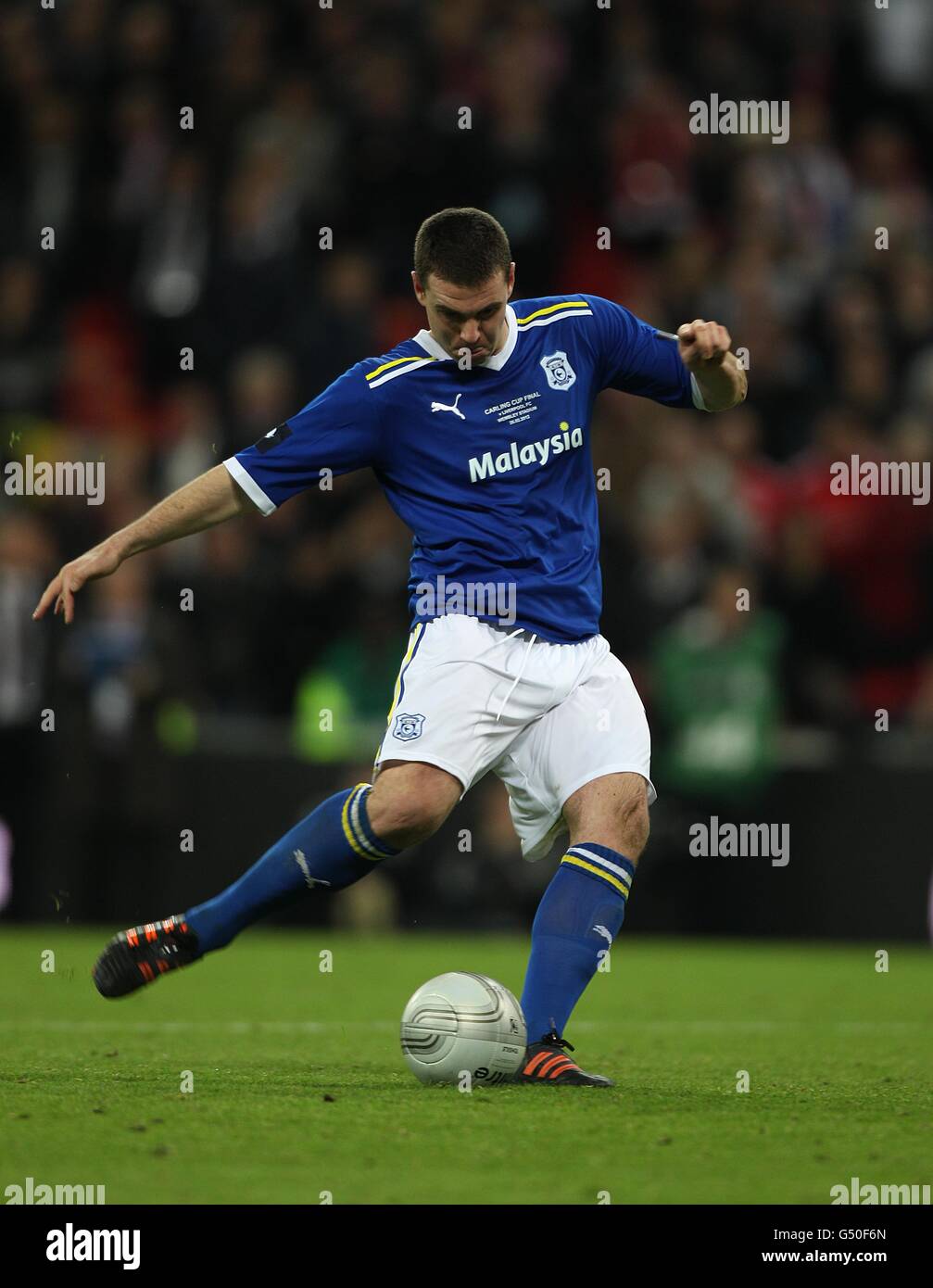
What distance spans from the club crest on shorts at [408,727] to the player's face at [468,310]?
103cm

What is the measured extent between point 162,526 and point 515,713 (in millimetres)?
1121

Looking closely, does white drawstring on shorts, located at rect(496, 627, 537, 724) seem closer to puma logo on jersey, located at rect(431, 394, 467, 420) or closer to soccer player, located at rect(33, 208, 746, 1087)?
soccer player, located at rect(33, 208, 746, 1087)

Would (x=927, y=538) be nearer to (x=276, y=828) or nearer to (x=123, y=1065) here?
(x=276, y=828)

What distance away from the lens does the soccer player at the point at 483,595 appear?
5.79 metres

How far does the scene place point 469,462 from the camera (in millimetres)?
5965

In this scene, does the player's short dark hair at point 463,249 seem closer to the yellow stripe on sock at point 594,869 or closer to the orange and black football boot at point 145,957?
the yellow stripe on sock at point 594,869

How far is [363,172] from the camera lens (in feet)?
46.8

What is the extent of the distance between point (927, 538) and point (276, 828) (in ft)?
13.5
